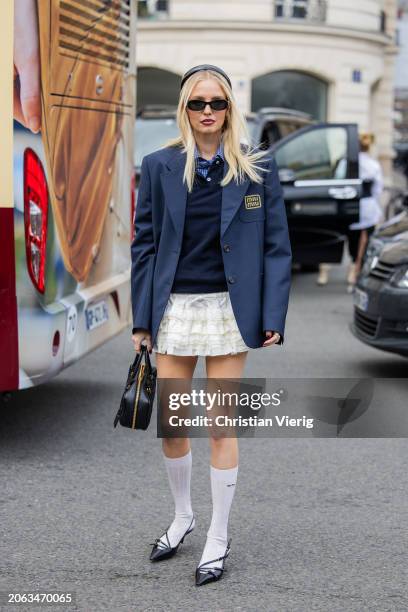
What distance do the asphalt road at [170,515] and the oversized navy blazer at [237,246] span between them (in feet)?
2.93

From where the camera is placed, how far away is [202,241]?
13.9 ft

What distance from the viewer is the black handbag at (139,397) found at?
14.0 ft

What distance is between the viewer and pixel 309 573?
4.38 m

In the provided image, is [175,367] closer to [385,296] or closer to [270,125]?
[385,296]

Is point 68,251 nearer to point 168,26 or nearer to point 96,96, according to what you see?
point 96,96

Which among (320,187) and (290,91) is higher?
(290,91)

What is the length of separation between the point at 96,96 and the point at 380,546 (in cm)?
326

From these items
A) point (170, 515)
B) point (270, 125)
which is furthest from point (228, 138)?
point (270, 125)

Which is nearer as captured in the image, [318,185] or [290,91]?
[318,185]

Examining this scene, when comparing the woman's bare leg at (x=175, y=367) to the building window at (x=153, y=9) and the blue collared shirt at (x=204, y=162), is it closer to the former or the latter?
the blue collared shirt at (x=204, y=162)

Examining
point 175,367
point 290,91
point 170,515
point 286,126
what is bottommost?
point 170,515

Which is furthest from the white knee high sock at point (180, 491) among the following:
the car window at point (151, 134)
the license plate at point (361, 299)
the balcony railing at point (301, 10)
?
the balcony railing at point (301, 10)

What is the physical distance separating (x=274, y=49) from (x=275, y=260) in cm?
3171

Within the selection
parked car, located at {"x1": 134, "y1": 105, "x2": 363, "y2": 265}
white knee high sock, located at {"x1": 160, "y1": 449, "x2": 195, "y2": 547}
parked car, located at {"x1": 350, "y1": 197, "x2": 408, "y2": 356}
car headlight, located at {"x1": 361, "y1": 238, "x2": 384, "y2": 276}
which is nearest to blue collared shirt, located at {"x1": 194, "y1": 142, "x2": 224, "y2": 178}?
white knee high sock, located at {"x1": 160, "y1": 449, "x2": 195, "y2": 547}
